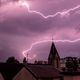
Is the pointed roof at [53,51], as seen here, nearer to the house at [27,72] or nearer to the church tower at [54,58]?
the church tower at [54,58]

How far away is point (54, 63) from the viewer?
233 ft

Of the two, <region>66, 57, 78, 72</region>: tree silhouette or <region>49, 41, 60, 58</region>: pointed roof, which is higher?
<region>49, 41, 60, 58</region>: pointed roof

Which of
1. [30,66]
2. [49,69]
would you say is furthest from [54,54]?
[30,66]

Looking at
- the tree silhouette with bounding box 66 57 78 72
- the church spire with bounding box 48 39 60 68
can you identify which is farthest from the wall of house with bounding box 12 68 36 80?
the church spire with bounding box 48 39 60 68

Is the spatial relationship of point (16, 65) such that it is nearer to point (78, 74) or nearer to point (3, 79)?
point (3, 79)

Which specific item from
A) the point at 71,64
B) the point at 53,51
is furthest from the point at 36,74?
the point at 53,51

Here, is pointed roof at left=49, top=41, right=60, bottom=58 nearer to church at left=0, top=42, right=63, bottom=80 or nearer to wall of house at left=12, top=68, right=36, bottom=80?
church at left=0, top=42, right=63, bottom=80

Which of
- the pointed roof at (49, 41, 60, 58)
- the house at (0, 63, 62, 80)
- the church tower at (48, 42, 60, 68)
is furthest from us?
the pointed roof at (49, 41, 60, 58)

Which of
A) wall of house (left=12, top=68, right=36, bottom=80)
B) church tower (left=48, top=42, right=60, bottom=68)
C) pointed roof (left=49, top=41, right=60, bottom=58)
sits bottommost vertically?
wall of house (left=12, top=68, right=36, bottom=80)

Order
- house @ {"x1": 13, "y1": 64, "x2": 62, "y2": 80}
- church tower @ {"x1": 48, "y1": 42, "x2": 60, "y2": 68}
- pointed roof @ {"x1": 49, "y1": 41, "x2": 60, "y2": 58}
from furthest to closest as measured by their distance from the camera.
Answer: pointed roof @ {"x1": 49, "y1": 41, "x2": 60, "y2": 58} → church tower @ {"x1": 48, "y1": 42, "x2": 60, "y2": 68} → house @ {"x1": 13, "y1": 64, "x2": 62, "y2": 80}

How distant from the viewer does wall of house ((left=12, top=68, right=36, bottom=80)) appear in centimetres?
5406

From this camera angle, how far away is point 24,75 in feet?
179

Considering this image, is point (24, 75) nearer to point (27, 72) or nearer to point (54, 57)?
A: point (27, 72)

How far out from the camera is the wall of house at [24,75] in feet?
177
